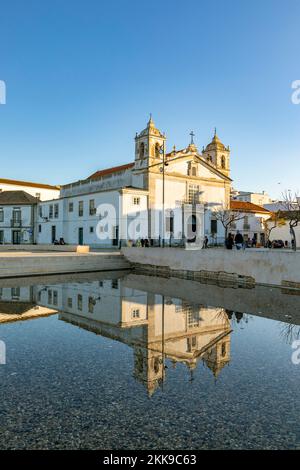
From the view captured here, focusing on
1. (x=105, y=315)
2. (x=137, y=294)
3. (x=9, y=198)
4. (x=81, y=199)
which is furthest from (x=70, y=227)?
(x=105, y=315)

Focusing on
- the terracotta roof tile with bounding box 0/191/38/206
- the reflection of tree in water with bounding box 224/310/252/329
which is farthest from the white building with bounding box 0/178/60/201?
the reflection of tree in water with bounding box 224/310/252/329

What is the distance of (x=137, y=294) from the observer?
43.4 feet

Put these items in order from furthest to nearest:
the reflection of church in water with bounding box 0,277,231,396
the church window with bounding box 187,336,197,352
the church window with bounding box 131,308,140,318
Result: the church window with bounding box 131,308,140,318
the church window with bounding box 187,336,197,352
the reflection of church in water with bounding box 0,277,231,396

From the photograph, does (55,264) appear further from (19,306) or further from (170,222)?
(170,222)

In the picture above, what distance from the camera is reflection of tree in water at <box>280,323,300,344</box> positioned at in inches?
300

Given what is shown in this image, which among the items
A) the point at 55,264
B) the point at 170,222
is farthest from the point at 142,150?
the point at 55,264

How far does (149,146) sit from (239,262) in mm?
23191

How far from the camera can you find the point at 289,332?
8133mm

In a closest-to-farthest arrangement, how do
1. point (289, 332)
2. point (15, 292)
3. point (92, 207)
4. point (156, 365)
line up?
point (156, 365) < point (289, 332) < point (15, 292) < point (92, 207)

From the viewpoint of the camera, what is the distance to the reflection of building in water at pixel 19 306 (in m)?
9.66

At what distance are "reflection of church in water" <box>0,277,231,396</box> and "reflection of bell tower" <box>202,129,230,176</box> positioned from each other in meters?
34.1

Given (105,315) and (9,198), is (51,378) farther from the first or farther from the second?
(9,198)

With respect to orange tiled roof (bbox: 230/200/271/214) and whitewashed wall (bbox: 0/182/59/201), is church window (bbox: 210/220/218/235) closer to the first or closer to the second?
orange tiled roof (bbox: 230/200/271/214)

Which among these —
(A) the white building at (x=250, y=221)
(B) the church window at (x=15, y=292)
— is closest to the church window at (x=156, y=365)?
(B) the church window at (x=15, y=292)
